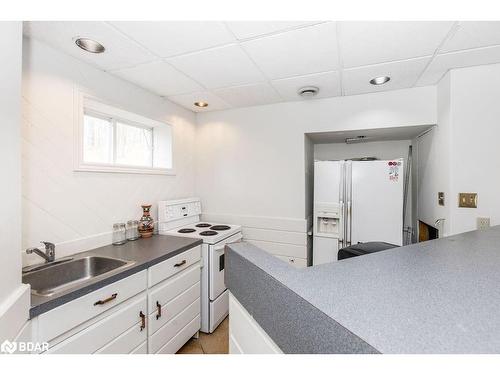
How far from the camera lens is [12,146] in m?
0.89

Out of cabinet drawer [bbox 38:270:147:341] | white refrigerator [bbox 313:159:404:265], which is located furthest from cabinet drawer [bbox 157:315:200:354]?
white refrigerator [bbox 313:159:404:265]

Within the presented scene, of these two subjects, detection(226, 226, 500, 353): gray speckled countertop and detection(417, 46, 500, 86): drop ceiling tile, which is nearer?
detection(226, 226, 500, 353): gray speckled countertop

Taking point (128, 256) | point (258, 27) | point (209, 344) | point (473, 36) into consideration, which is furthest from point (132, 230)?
point (473, 36)

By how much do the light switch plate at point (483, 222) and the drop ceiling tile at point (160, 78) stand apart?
2.53 metres

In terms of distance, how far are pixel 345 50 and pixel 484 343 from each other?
1.66 meters

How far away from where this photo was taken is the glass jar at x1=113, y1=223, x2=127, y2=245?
1906 millimetres

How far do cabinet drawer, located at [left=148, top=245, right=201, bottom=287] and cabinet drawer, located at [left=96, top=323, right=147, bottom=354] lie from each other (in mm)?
270

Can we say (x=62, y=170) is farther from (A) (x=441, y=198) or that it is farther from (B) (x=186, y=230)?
(A) (x=441, y=198)

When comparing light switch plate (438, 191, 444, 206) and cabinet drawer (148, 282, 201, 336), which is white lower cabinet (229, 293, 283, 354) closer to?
cabinet drawer (148, 282, 201, 336)

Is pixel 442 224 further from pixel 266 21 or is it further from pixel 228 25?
pixel 228 25

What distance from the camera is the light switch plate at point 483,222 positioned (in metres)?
1.74

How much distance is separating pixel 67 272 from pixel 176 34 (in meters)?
1.63

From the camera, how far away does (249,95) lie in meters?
2.37
